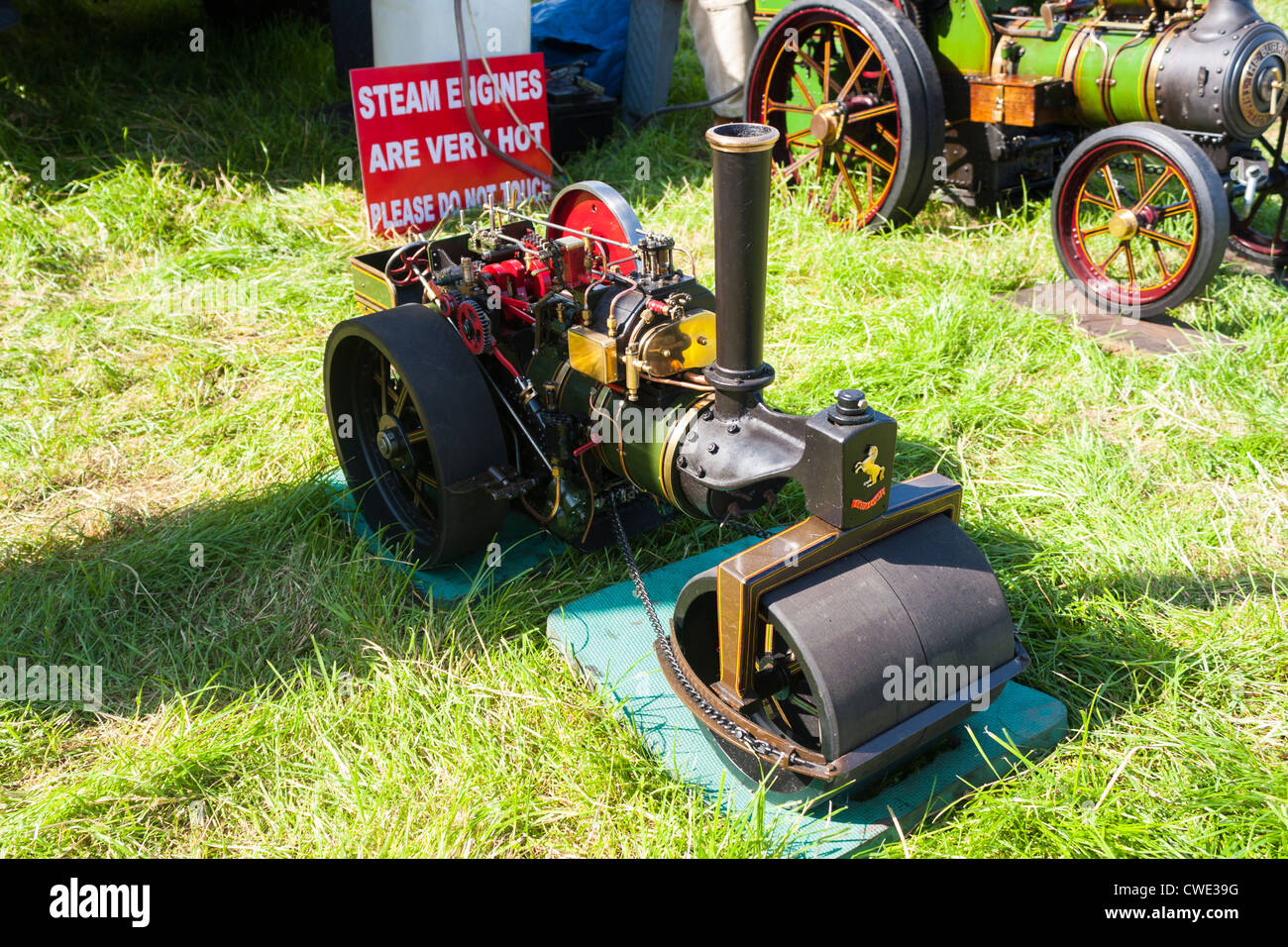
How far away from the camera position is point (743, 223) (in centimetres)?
219

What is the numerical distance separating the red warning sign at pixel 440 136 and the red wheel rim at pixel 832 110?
129 cm

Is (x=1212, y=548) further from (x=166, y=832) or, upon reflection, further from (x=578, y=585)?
(x=166, y=832)

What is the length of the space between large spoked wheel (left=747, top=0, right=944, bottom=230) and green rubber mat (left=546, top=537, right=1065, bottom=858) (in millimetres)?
3059

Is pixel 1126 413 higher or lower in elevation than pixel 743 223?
lower

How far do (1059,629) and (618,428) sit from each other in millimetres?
1375

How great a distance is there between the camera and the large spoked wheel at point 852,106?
5.11 meters

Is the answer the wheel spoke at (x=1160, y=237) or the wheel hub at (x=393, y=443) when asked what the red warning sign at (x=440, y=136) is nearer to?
the wheel hub at (x=393, y=443)

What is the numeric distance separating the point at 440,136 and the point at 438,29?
755 millimetres

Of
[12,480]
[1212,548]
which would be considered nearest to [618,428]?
[1212,548]

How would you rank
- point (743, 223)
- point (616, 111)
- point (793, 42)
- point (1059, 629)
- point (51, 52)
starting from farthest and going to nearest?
point (616, 111)
point (51, 52)
point (793, 42)
point (1059, 629)
point (743, 223)

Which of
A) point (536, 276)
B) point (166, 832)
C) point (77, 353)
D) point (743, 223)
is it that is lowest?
point (166, 832)

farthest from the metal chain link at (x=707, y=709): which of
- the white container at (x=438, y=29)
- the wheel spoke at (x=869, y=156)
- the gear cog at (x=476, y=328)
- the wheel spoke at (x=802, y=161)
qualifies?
the white container at (x=438, y=29)

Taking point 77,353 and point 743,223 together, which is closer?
point 743,223

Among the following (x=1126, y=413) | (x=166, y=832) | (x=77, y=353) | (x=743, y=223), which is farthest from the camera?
(x=77, y=353)
